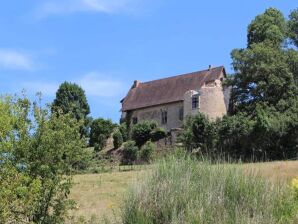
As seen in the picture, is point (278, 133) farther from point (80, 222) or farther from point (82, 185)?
point (80, 222)

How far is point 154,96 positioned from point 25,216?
2724 inches

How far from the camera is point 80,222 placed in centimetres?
1295

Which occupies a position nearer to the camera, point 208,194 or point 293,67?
point 208,194

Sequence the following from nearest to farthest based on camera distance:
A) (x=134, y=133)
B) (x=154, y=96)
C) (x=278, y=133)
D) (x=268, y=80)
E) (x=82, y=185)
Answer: (x=82, y=185) < (x=278, y=133) < (x=268, y=80) < (x=134, y=133) < (x=154, y=96)

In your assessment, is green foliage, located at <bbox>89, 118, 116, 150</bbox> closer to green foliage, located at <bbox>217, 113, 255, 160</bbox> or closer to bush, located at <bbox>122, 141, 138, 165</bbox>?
bush, located at <bbox>122, 141, 138, 165</bbox>

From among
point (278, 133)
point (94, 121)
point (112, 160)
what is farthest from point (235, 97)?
point (94, 121)

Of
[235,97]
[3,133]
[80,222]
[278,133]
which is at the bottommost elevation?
[80,222]

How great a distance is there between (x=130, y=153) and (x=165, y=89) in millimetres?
18844

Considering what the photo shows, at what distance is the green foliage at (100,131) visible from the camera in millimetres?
75000

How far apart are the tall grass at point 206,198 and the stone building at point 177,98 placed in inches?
2302

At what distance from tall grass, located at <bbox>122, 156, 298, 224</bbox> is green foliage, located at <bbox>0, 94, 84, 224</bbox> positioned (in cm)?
268

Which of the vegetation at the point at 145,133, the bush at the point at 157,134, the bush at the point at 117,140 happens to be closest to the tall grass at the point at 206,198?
the vegetation at the point at 145,133

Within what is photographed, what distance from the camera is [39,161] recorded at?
12797mm

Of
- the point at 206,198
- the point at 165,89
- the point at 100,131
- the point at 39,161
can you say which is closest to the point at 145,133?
the point at 100,131
